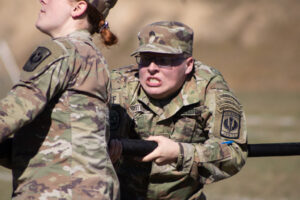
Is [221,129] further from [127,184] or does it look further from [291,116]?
[291,116]

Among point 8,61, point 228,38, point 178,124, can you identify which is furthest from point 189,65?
point 228,38

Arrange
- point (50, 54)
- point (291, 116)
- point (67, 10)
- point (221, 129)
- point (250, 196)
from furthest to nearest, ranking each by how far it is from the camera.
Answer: point (291, 116)
point (250, 196)
point (221, 129)
point (67, 10)
point (50, 54)

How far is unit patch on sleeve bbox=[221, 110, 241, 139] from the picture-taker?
3.46 metres

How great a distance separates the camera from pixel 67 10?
273 centimetres

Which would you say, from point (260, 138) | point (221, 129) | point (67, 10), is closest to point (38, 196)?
point (67, 10)

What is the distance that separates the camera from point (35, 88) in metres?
2.46

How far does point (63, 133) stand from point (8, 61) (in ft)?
86.2

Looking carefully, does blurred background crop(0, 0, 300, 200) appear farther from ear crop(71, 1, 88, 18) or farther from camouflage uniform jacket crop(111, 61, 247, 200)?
ear crop(71, 1, 88, 18)

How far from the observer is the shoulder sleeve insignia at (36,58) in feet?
8.18

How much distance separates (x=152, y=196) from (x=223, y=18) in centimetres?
2668

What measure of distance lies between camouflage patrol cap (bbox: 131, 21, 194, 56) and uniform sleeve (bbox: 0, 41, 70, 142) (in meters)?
1.04

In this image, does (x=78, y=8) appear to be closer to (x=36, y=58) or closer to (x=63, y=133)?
(x=36, y=58)

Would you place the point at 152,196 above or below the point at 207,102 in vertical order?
below

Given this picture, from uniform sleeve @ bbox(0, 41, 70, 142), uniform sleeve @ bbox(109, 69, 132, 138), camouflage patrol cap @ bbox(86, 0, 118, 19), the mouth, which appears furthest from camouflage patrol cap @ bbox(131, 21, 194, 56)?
uniform sleeve @ bbox(0, 41, 70, 142)
